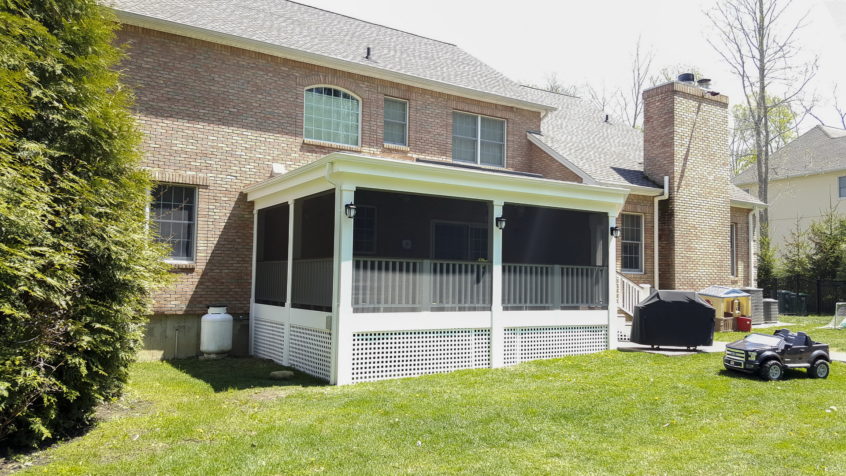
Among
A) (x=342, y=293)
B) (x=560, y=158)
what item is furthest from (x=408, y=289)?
(x=560, y=158)

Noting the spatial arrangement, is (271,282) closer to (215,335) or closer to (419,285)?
(215,335)

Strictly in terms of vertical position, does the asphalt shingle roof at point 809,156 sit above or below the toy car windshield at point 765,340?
above

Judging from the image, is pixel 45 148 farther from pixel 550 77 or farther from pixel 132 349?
pixel 550 77

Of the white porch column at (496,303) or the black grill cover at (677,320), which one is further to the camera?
the black grill cover at (677,320)

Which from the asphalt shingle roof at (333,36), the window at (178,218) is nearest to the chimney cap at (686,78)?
the asphalt shingle roof at (333,36)

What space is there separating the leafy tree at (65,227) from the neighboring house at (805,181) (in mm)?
31419

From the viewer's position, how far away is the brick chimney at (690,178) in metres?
17.1

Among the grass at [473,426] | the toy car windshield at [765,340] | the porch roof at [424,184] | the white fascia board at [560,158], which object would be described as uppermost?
the white fascia board at [560,158]

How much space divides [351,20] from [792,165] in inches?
1040

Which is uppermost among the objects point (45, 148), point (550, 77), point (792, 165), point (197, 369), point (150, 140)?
point (550, 77)

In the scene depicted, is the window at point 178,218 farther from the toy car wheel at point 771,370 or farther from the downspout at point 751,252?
the downspout at point 751,252

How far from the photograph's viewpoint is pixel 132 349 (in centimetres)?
732

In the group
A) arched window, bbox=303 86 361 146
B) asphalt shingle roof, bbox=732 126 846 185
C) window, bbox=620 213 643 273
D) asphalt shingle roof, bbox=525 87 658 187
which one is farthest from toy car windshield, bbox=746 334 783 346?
asphalt shingle roof, bbox=732 126 846 185

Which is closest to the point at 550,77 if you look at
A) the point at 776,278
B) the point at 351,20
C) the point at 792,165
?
the point at 792,165
